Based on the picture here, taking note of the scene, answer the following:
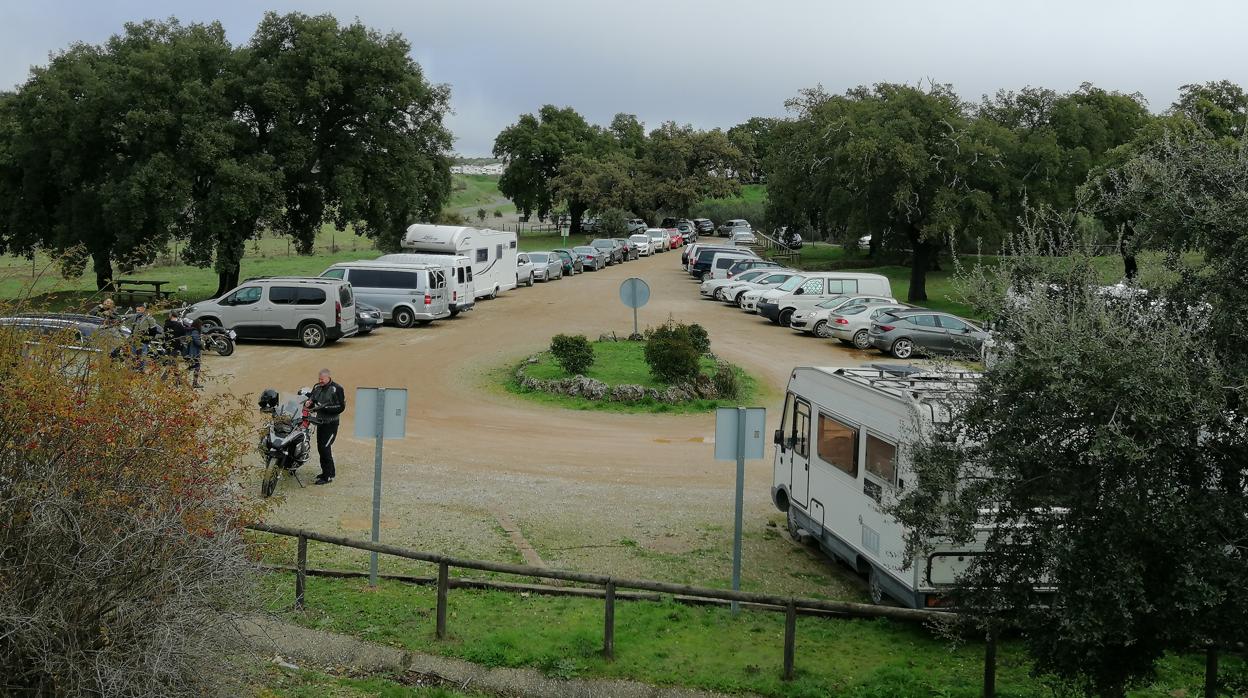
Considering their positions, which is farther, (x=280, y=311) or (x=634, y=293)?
(x=280, y=311)

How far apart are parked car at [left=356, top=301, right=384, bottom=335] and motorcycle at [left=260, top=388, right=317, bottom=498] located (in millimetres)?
15633

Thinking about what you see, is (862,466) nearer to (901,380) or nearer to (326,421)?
(901,380)

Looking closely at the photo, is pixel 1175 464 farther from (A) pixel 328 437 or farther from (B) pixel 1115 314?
(A) pixel 328 437

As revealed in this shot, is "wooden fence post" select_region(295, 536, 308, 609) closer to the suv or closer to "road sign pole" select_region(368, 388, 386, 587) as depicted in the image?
"road sign pole" select_region(368, 388, 386, 587)

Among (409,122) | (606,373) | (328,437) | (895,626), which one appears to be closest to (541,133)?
(409,122)

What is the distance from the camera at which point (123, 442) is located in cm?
756

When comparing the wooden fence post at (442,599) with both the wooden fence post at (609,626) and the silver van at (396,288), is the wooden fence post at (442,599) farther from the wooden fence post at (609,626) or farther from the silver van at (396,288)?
the silver van at (396,288)

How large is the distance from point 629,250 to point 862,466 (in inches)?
2289

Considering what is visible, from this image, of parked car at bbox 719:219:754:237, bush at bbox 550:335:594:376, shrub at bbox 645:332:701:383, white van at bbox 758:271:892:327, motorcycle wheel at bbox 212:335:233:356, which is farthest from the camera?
parked car at bbox 719:219:754:237

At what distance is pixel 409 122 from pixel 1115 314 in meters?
36.9

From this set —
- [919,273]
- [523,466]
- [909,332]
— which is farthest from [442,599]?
[919,273]

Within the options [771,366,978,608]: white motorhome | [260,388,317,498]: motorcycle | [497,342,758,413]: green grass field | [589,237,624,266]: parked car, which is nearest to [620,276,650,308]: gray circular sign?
[497,342,758,413]: green grass field

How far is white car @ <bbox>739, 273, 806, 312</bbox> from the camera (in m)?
37.8

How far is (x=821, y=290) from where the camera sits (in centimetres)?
3650
